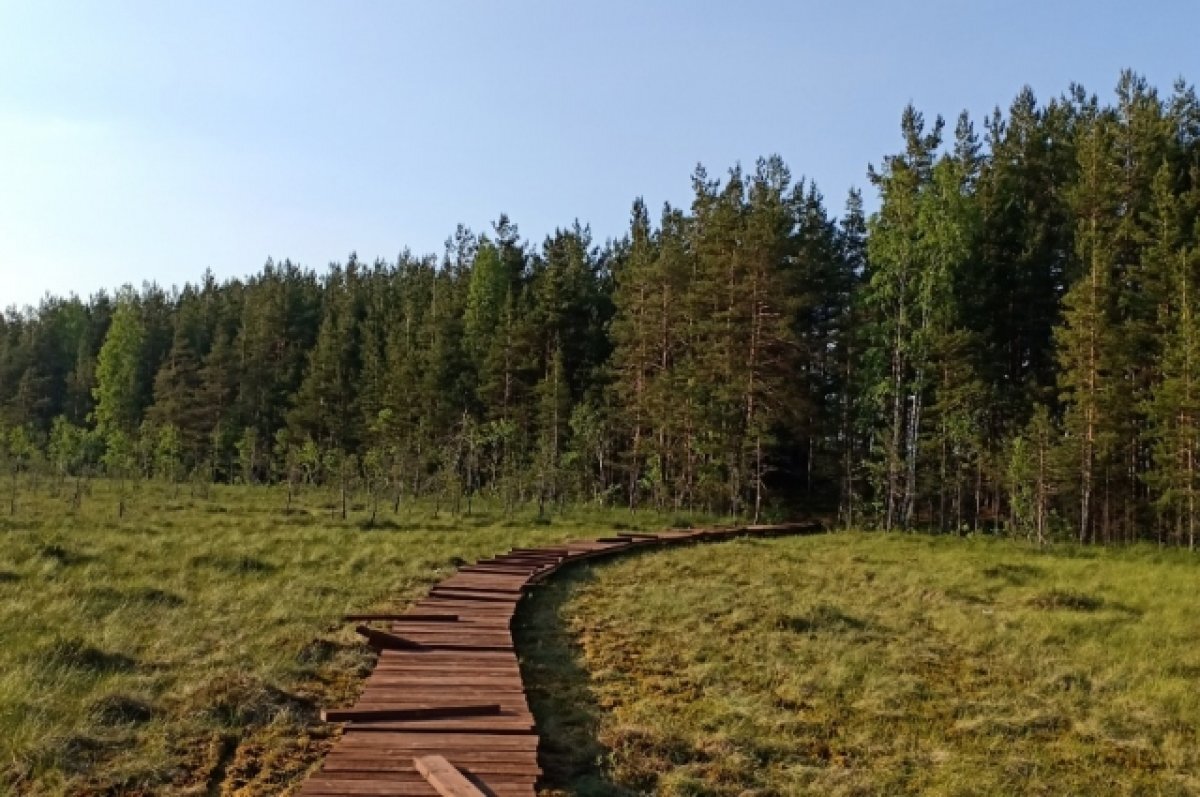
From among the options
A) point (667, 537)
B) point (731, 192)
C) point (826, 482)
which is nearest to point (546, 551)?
point (667, 537)

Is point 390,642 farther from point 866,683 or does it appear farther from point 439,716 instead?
point 866,683

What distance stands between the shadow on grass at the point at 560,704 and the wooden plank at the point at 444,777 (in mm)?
858

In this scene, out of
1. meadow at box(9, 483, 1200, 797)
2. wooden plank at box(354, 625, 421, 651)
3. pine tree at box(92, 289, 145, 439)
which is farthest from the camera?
pine tree at box(92, 289, 145, 439)

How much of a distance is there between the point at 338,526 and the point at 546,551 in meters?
9.11

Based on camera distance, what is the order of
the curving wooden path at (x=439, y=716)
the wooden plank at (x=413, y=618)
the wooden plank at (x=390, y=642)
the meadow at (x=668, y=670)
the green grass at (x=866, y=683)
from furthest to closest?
the wooden plank at (x=413, y=618) → the wooden plank at (x=390, y=642) → the green grass at (x=866, y=683) → the meadow at (x=668, y=670) → the curving wooden path at (x=439, y=716)

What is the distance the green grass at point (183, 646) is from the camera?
6.61 metres

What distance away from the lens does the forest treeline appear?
34438 millimetres

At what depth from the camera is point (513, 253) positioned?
228 ft

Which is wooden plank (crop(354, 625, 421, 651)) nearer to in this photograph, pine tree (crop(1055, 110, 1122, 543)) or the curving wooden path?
the curving wooden path

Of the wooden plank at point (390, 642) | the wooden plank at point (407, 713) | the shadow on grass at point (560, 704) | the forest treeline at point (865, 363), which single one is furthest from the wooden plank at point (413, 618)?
the forest treeline at point (865, 363)

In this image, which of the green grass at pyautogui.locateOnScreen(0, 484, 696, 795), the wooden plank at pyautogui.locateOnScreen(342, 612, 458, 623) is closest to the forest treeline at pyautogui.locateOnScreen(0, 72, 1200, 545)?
the green grass at pyautogui.locateOnScreen(0, 484, 696, 795)

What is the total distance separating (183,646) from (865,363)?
1325 inches

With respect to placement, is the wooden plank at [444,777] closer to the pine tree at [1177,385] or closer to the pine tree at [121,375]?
the pine tree at [1177,385]

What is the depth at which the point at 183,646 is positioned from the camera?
10055mm
